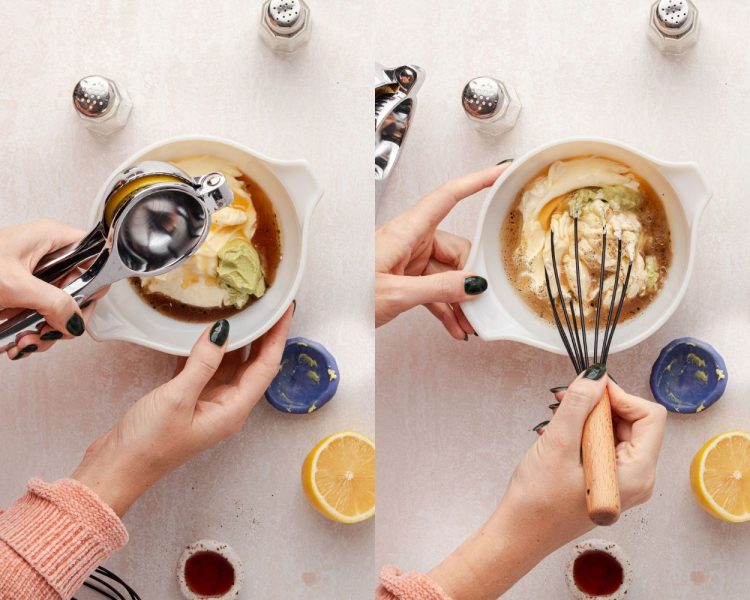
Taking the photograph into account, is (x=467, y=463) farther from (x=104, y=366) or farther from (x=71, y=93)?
(x=71, y=93)

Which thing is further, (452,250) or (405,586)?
(452,250)

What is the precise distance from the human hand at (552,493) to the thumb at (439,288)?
0.10 m

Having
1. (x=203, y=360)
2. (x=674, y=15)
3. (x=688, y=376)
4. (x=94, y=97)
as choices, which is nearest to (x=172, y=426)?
(x=203, y=360)

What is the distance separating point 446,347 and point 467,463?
8 centimetres

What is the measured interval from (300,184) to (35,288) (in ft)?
0.64

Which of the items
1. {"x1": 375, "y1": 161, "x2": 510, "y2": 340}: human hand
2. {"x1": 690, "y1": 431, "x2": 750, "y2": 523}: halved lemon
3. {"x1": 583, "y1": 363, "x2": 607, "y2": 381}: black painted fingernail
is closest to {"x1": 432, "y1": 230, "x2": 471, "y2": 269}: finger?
{"x1": 375, "y1": 161, "x2": 510, "y2": 340}: human hand

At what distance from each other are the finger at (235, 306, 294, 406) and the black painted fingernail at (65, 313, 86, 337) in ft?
0.44

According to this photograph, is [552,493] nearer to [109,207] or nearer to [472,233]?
[472,233]

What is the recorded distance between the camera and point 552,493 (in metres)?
0.53

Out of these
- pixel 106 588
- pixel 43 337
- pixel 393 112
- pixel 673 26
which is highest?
pixel 673 26

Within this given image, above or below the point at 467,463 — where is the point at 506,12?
above

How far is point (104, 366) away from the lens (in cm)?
71

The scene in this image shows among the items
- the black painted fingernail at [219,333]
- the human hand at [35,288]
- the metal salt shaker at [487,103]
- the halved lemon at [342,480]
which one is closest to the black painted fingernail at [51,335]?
the human hand at [35,288]

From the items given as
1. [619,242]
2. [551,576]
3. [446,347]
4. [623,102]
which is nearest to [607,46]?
[623,102]
